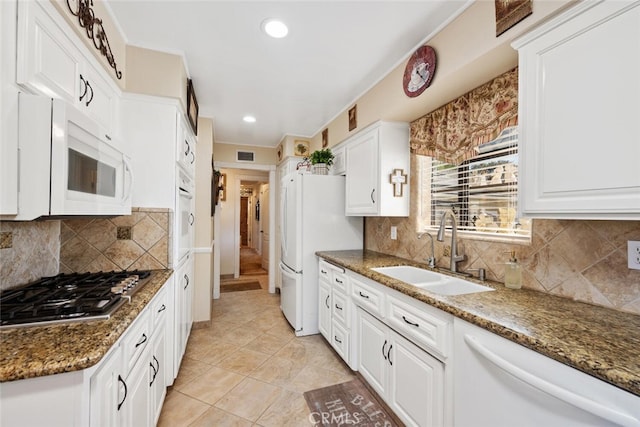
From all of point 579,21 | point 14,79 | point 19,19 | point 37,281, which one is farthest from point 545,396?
point 37,281

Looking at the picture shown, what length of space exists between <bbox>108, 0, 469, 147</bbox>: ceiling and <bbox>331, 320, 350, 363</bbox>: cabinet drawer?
2139 mm

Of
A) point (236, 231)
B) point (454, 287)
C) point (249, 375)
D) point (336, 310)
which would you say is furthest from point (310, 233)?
point (236, 231)

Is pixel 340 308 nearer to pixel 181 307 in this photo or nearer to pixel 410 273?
pixel 410 273

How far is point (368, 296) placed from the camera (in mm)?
1904

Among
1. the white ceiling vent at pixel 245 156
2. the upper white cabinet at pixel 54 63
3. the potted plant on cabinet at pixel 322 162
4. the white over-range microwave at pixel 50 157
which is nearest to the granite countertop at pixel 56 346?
the white over-range microwave at pixel 50 157

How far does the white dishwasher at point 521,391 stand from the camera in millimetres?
741

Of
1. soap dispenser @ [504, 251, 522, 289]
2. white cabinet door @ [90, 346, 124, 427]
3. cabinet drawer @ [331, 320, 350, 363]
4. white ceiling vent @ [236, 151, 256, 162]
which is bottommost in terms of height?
cabinet drawer @ [331, 320, 350, 363]

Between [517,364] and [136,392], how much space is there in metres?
1.53

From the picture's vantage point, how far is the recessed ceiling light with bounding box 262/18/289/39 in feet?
5.42

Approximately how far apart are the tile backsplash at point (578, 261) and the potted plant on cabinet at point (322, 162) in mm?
1792

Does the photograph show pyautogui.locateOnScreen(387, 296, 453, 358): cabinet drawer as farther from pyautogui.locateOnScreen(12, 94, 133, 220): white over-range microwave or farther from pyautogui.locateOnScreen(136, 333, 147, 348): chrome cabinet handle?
pyautogui.locateOnScreen(12, 94, 133, 220): white over-range microwave

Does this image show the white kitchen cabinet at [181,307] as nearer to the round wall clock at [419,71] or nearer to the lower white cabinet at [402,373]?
the lower white cabinet at [402,373]

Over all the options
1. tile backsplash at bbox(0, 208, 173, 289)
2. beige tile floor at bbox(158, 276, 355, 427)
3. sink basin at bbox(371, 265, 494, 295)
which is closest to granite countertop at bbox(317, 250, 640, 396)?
sink basin at bbox(371, 265, 494, 295)

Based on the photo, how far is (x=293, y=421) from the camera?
5.57 ft
